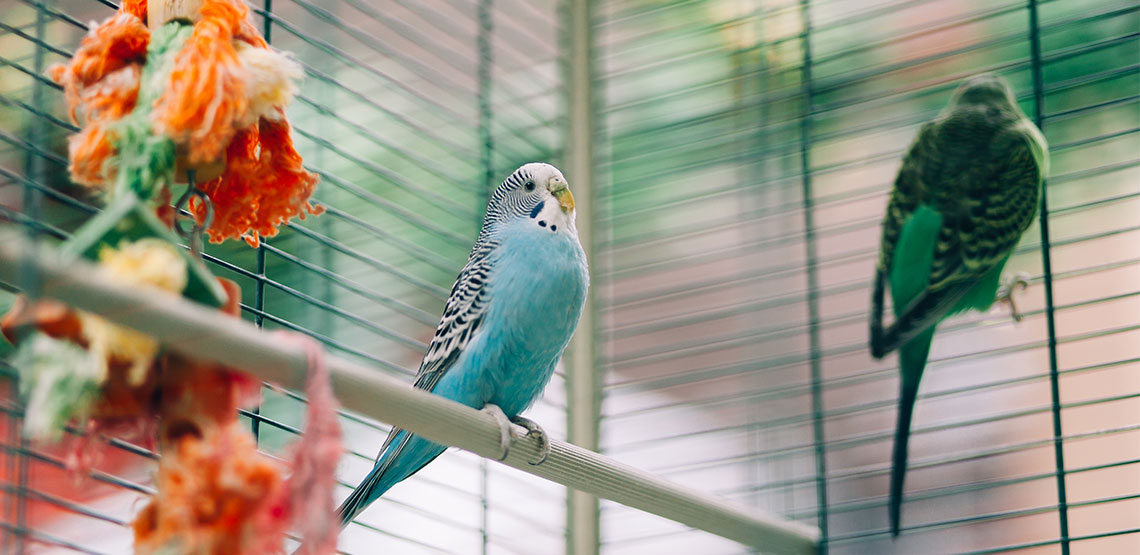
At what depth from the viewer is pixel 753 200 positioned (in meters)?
2.42

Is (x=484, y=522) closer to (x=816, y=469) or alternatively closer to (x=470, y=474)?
(x=470, y=474)

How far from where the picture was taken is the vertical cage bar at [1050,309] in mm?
1954

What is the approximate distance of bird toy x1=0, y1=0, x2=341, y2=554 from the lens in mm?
1057

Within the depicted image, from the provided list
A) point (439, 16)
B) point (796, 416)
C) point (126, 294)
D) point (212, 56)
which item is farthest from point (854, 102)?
point (126, 294)

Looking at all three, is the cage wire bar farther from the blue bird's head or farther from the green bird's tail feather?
the blue bird's head

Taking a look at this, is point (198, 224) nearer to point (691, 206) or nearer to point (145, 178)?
point (145, 178)

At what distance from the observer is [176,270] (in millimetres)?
1109

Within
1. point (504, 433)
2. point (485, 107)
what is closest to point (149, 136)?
point (504, 433)

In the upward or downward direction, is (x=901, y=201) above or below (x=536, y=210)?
above

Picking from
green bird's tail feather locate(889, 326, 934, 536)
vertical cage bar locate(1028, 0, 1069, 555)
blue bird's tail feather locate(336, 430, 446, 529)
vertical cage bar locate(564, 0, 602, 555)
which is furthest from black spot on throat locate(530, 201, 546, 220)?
vertical cage bar locate(1028, 0, 1069, 555)

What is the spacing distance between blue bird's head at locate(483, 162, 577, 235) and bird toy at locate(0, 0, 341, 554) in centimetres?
59

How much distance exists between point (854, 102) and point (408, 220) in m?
0.93

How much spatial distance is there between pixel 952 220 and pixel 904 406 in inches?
14.7

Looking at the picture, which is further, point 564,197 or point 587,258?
point 587,258
